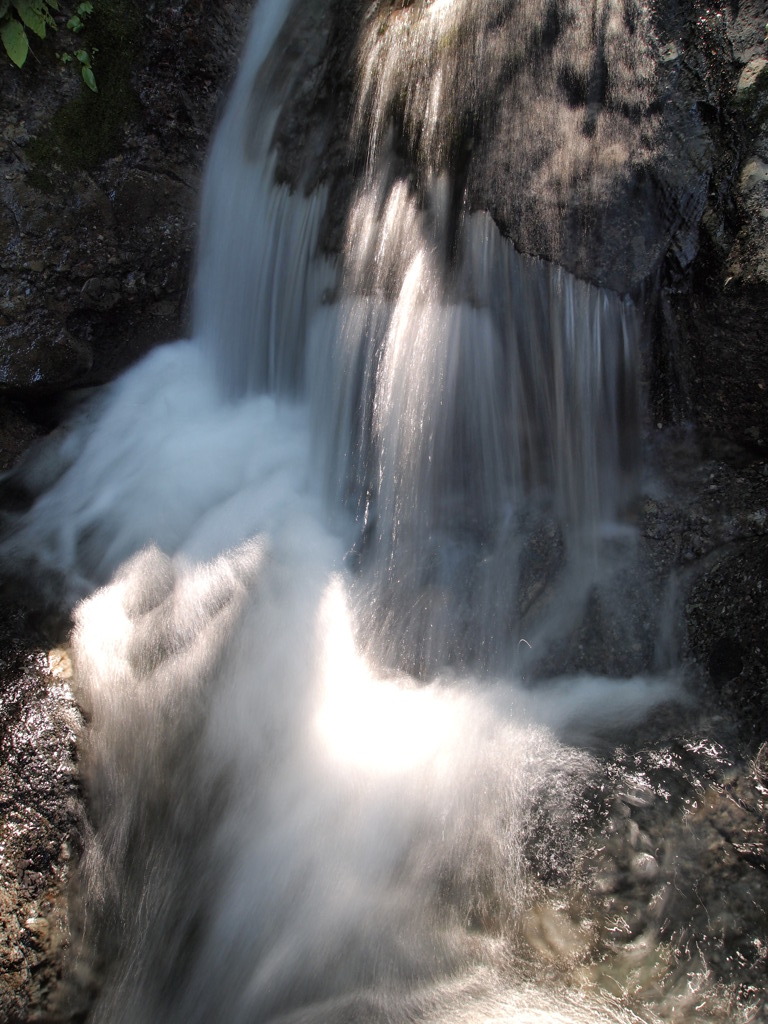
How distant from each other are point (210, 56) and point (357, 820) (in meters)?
5.06

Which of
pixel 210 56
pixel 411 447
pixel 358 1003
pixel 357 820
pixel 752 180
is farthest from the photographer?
pixel 210 56

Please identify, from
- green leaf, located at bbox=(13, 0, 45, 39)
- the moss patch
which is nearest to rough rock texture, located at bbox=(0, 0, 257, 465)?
the moss patch

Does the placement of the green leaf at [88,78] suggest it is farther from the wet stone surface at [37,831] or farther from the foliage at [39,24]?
the wet stone surface at [37,831]

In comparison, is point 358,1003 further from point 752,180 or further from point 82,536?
point 752,180

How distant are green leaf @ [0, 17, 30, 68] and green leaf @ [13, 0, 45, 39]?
98mm

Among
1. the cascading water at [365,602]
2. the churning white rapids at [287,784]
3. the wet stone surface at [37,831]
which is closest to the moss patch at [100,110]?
the cascading water at [365,602]

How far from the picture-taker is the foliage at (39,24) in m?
4.54

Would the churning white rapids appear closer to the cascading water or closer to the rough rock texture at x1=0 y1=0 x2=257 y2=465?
the cascading water

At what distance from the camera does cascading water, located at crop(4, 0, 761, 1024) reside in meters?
2.57

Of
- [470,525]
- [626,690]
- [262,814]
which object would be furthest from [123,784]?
[626,690]

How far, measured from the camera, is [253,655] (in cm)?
339

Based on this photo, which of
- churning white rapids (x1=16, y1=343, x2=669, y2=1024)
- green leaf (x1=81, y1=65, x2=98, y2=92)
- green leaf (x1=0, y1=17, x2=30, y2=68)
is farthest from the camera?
green leaf (x1=81, y1=65, x2=98, y2=92)

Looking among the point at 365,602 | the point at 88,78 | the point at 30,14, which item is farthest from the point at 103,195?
the point at 365,602

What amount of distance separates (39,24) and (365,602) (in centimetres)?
416
